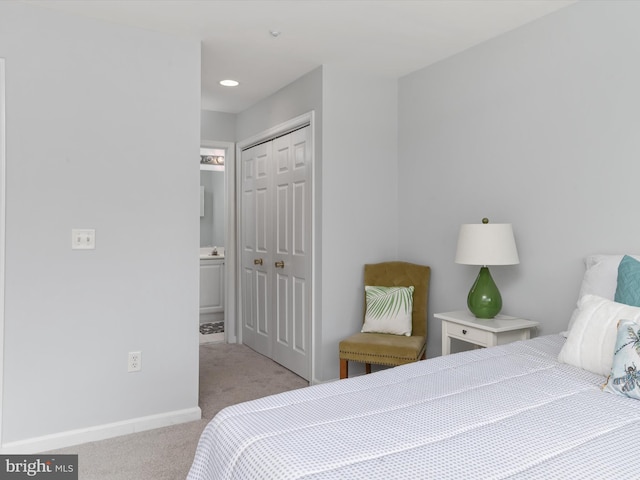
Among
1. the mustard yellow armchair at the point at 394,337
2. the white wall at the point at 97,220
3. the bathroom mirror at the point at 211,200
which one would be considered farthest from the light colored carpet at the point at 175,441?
the bathroom mirror at the point at 211,200

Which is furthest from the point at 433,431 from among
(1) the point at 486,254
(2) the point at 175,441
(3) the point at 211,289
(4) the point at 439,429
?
(3) the point at 211,289

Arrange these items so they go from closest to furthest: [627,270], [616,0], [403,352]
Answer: [627,270], [616,0], [403,352]

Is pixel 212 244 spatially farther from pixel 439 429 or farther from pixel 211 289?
pixel 439 429

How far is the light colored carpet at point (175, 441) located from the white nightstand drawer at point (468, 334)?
1331 millimetres

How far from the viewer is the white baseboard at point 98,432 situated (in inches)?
99.0

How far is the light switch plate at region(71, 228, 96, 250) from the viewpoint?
265cm

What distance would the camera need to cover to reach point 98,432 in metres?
2.70

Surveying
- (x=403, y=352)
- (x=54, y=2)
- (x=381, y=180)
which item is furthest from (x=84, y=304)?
(x=381, y=180)

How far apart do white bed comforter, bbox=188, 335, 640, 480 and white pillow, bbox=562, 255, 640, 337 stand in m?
0.54

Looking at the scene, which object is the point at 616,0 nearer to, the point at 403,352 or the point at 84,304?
the point at 403,352

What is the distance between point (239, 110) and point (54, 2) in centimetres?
238

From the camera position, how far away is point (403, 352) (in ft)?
9.97

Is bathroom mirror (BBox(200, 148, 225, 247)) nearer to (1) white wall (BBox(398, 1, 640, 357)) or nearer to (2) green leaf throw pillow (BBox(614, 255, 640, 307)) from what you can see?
(1) white wall (BBox(398, 1, 640, 357))

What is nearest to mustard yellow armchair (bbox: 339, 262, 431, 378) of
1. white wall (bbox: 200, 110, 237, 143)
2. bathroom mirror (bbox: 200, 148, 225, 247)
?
white wall (bbox: 200, 110, 237, 143)
